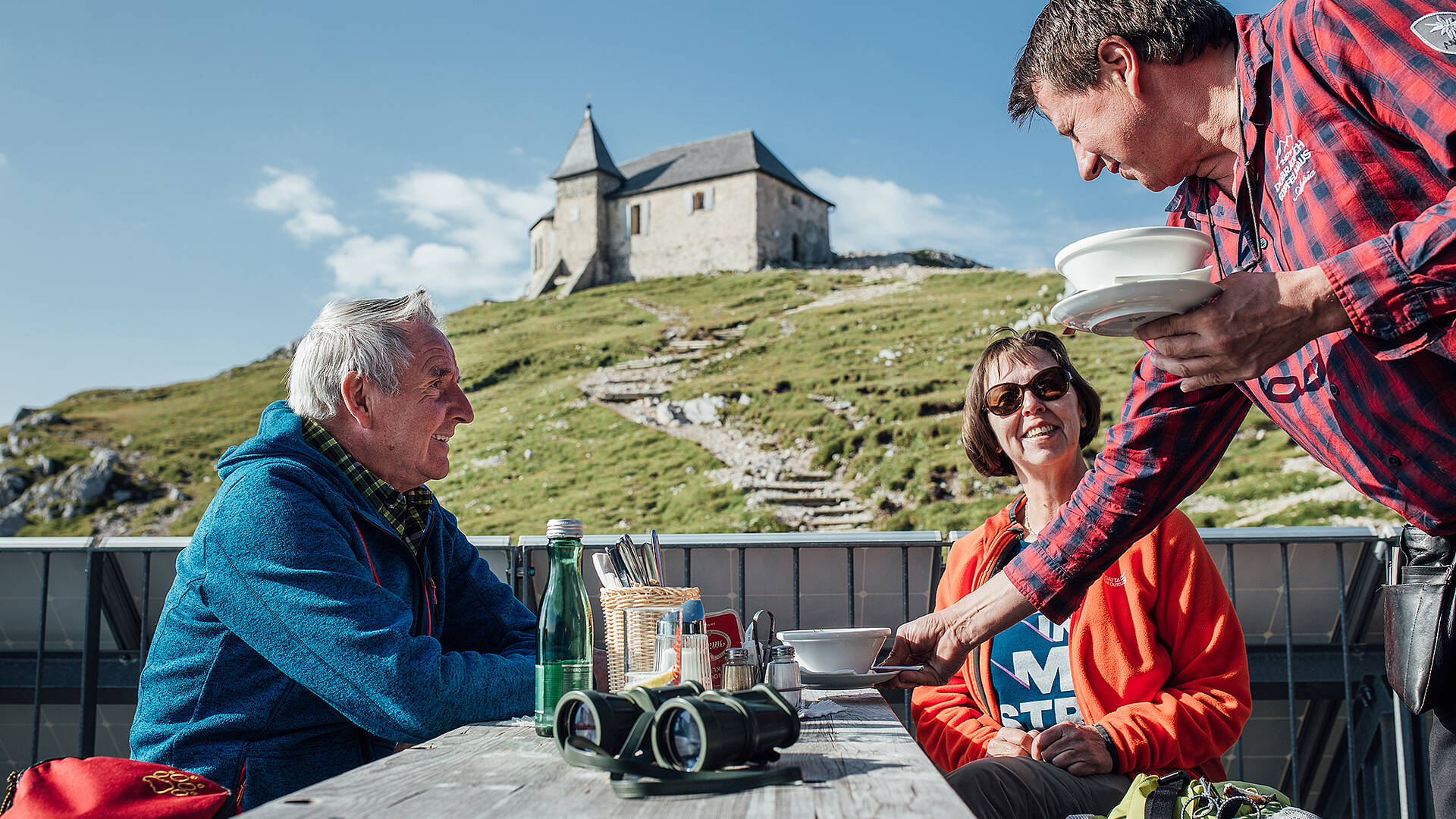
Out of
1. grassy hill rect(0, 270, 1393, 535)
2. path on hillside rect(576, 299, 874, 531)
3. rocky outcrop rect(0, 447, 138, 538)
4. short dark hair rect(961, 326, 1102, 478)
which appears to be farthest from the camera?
rocky outcrop rect(0, 447, 138, 538)

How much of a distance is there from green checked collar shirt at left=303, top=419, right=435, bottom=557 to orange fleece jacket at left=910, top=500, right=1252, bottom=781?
158 cm

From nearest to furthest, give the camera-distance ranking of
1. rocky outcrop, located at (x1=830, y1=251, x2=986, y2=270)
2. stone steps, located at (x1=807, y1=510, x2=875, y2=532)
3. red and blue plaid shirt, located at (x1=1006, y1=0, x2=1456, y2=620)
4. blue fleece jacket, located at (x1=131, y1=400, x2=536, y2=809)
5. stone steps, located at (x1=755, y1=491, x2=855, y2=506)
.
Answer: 1. red and blue plaid shirt, located at (x1=1006, y1=0, x2=1456, y2=620)
2. blue fleece jacket, located at (x1=131, y1=400, x2=536, y2=809)
3. stone steps, located at (x1=807, y1=510, x2=875, y2=532)
4. stone steps, located at (x1=755, y1=491, x2=855, y2=506)
5. rocky outcrop, located at (x1=830, y1=251, x2=986, y2=270)

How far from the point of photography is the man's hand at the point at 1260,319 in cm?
137

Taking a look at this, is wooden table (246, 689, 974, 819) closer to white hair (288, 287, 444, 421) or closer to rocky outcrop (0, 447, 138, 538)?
white hair (288, 287, 444, 421)

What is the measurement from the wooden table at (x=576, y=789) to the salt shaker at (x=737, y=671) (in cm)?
19

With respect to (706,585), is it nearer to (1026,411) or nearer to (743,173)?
(1026,411)

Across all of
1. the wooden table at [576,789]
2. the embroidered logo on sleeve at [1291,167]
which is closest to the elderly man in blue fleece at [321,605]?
the wooden table at [576,789]

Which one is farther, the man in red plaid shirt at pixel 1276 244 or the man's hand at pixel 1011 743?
the man's hand at pixel 1011 743

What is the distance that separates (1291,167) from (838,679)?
4.19 ft

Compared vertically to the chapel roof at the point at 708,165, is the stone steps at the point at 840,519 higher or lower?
lower

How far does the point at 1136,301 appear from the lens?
4.57 feet

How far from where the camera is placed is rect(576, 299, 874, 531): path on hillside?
66.2 ft

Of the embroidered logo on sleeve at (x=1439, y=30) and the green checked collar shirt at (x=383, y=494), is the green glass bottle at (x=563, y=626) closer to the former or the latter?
the green checked collar shirt at (x=383, y=494)

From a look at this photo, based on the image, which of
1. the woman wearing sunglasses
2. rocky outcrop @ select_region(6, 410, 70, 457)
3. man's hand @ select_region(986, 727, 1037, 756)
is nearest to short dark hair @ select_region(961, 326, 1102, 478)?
the woman wearing sunglasses
